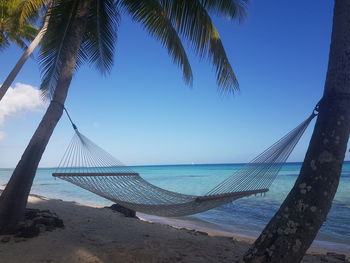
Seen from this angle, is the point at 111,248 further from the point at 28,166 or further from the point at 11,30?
the point at 11,30

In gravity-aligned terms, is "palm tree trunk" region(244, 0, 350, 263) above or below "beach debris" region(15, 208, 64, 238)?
above

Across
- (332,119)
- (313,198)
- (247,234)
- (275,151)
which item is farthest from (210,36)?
(247,234)

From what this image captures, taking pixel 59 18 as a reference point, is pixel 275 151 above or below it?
below

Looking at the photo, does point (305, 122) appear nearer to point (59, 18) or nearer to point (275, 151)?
point (275, 151)

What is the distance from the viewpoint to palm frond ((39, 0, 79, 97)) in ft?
14.7

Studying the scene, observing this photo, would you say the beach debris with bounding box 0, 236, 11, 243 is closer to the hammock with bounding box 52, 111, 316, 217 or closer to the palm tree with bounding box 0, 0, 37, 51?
A: the hammock with bounding box 52, 111, 316, 217

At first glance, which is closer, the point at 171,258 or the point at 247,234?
the point at 171,258

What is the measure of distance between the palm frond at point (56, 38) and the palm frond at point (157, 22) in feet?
2.40

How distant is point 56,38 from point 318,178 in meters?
4.07

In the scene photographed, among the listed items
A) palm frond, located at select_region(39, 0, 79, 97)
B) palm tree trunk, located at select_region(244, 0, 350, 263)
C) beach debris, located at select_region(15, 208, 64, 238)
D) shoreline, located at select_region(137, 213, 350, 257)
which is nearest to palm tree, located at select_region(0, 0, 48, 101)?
palm frond, located at select_region(39, 0, 79, 97)

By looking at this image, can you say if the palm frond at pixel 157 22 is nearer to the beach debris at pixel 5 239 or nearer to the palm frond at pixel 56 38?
the palm frond at pixel 56 38

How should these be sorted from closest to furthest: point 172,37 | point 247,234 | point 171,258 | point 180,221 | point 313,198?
point 313,198, point 171,258, point 172,37, point 247,234, point 180,221

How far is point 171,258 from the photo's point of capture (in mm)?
2793

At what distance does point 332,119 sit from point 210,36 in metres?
2.75
